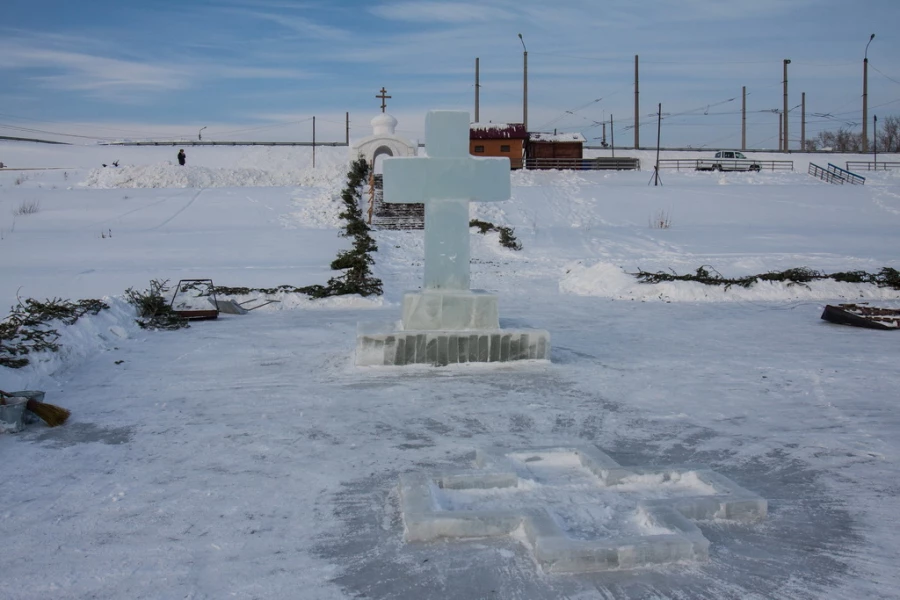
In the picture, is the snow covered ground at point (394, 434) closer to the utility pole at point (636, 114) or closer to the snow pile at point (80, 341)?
the snow pile at point (80, 341)

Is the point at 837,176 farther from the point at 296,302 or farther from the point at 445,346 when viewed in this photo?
the point at 445,346

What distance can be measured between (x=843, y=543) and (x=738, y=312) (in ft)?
27.2

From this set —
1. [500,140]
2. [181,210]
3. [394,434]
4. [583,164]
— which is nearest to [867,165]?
[583,164]

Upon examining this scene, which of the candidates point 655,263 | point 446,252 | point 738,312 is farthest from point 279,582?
point 655,263

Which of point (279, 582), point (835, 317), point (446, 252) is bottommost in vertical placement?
point (279, 582)

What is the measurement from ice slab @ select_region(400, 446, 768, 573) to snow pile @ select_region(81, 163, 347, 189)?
1330 inches

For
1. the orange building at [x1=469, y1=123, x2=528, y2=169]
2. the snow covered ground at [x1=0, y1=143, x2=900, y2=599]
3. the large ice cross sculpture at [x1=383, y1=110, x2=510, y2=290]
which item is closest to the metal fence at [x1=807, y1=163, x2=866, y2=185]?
the orange building at [x1=469, y1=123, x2=528, y2=169]

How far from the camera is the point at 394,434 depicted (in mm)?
5684

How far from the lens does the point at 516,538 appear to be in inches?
153

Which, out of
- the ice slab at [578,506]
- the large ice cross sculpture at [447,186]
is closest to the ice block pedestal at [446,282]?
the large ice cross sculpture at [447,186]

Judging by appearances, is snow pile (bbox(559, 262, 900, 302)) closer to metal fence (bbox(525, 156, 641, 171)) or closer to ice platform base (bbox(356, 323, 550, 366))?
ice platform base (bbox(356, 323, 550, 366))

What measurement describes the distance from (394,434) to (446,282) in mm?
3105

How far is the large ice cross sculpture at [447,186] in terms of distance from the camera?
27.5 feet

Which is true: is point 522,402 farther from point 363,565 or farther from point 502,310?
point 502,310
